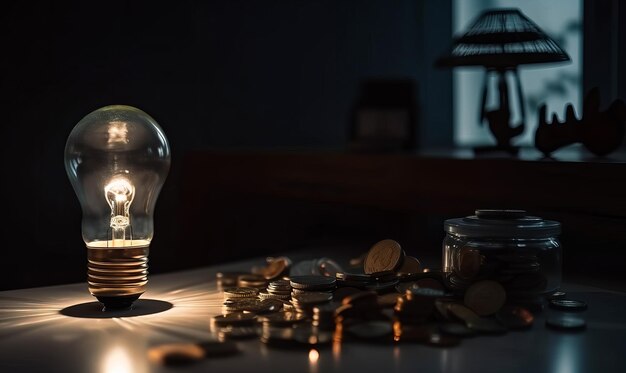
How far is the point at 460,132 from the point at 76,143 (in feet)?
6.69

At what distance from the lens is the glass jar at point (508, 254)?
3.87 ft

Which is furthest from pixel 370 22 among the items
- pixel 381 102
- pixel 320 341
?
pixel 320 341

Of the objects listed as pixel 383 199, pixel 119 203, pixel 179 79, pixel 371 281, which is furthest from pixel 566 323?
pixel 179 79

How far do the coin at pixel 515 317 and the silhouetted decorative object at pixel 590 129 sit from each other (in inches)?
25.7

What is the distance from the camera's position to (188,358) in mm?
885

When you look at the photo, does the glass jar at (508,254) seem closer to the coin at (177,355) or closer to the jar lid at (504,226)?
the jar lid at (504,226)

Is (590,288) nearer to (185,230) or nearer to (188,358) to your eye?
(188,358)

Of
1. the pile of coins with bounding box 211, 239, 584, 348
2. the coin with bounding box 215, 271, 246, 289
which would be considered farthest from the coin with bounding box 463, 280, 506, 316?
the coin with bounding box 215, 271, 246, 289

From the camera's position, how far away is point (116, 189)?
4.00 feet

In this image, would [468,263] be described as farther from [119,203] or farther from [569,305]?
[119,203]

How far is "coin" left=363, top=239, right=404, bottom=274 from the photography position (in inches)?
50.8

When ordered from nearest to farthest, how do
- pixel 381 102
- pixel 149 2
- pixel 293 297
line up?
pixel 293 297
pixel 149 2
pixel 381 102

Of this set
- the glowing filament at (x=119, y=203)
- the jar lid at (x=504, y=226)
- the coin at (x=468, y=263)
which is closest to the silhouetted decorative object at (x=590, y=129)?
the jar lid at (x=504, y=226)

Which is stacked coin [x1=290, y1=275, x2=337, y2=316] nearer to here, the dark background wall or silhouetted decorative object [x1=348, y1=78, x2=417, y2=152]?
the dark background wall
